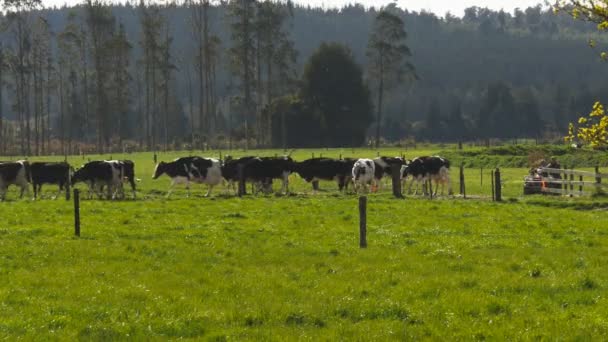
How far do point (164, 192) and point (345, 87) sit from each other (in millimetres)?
57618

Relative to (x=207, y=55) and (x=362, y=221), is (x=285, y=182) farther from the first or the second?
(x=207, y=55)

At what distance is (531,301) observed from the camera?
43.1 ft

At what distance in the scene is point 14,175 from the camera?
122 feet

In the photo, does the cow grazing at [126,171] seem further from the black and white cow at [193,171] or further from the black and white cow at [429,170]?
the black and white cow at [429,170]

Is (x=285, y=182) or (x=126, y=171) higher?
(x=126, y=171)

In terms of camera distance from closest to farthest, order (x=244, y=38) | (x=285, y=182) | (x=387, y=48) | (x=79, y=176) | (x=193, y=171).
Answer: (x=79, y=176) → (x=193, y=171) → (x=285, y=182) → (x=244, y=38) → (x=387, y=48)

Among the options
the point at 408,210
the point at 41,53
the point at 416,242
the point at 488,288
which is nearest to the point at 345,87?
the point at 41,53

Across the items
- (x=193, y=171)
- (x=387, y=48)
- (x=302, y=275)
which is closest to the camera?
(x=302, y=275)

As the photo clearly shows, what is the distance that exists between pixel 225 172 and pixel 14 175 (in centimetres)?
950

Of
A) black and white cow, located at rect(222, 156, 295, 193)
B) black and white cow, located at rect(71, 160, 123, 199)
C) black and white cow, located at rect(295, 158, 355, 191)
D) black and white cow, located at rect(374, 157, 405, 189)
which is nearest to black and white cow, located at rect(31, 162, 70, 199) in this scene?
black and white cow, located at rect(71, 160, 123, 199)

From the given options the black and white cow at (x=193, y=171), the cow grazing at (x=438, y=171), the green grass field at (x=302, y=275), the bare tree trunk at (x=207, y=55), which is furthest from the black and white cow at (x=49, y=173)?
the bare tree trunk at (x=207, y=55)

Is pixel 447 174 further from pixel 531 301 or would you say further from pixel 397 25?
pixel 397 25

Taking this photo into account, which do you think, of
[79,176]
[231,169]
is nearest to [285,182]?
[231,169]

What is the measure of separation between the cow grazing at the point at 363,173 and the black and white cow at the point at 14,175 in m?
14.9
